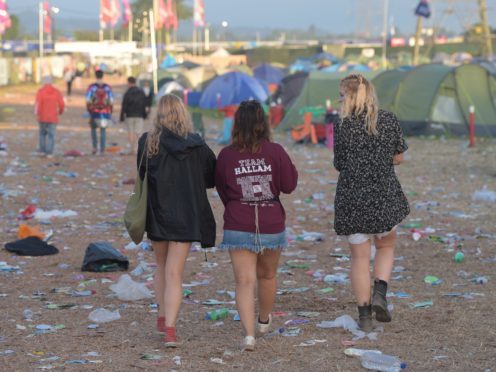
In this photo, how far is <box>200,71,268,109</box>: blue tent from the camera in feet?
120

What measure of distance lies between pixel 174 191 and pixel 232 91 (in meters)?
30.4

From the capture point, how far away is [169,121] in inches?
264

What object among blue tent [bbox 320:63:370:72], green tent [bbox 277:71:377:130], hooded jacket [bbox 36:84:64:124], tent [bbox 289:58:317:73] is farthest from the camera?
tent [bbox 289:58:317:73]

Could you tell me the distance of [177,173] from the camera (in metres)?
6.70

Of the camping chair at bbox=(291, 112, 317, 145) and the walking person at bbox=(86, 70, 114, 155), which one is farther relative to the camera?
the camping chair at bbox=(291, 112, 317, 145)

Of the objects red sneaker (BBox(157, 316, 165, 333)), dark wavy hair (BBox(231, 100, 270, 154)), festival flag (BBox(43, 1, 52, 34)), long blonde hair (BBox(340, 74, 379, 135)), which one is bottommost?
red sneaker (BBox(157, 316, 165, 333))

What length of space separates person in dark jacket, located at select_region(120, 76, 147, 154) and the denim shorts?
1361cm

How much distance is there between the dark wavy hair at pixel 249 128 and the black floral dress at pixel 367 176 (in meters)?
0.68

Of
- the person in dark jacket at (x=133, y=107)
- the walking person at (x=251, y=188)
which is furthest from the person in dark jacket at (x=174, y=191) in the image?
the person in dark jacket at (x=133, y=107)

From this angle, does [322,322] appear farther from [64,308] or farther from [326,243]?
[326,243]

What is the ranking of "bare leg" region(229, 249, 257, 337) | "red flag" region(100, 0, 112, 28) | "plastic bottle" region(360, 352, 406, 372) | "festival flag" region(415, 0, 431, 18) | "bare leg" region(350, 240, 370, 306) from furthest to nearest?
"red flag" region(100, 0, 112, 28), "festival flag" region(415, 0, 431, 18), "bare leg" region(350, 240, 370, 306), "bare leg" region(229, 249, 257, 337), "plastic bottle" region(360, 352, 406, 372)

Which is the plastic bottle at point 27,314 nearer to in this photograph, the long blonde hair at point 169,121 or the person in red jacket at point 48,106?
the long blonde hair at point 169,121

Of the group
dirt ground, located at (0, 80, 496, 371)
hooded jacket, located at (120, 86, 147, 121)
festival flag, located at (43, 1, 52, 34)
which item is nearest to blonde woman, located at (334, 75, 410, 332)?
dirt ground, located at (0, 80, 496, 371)

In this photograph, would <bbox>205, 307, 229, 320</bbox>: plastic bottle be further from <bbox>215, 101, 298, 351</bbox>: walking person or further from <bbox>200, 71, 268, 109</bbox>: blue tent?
<bbox>200, 71, 268, 109</bbox>: blue tent
